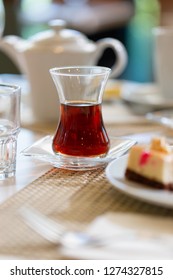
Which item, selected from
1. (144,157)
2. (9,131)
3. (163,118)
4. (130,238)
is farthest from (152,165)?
(163,118)

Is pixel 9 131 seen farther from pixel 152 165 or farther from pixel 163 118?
pixel 163 118

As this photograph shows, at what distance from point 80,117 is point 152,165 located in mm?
200

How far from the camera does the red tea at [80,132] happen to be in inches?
34.2

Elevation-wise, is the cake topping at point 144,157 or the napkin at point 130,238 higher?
the cake topping at point 144,157

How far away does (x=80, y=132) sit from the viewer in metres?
0.87

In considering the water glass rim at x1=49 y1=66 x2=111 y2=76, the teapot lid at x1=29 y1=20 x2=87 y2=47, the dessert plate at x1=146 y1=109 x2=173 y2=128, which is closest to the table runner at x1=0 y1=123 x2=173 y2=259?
the water glass rim at x1=49 y1=66 x2=111 y2=76

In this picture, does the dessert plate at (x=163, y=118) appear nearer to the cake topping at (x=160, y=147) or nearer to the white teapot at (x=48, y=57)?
the white teapot at (x=48, y=57)

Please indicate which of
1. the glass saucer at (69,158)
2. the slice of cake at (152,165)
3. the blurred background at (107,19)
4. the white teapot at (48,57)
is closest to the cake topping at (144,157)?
the slice of cake at (152,165)

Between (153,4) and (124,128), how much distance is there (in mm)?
3758

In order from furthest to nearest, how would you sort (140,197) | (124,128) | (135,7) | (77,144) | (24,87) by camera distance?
(135,7) < (24,87) < (124,128) < (77,144) < (140,197)
